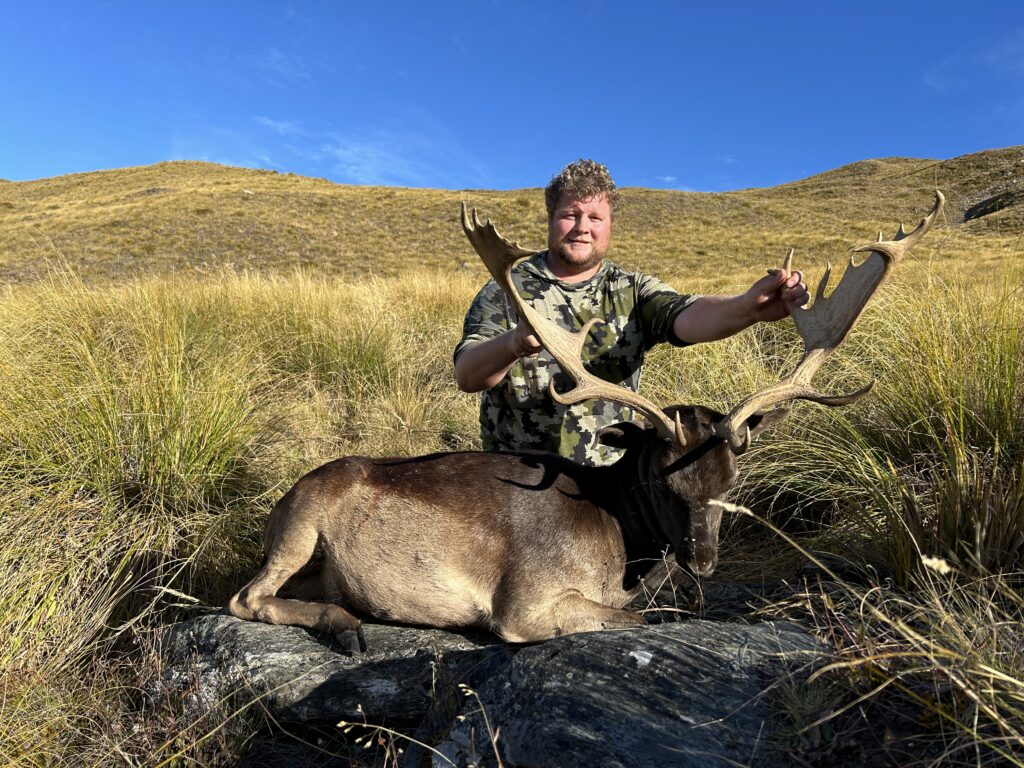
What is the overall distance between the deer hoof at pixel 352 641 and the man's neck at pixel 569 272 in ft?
10.1

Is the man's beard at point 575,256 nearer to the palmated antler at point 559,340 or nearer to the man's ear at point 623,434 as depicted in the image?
the palmated antler at point 559,340

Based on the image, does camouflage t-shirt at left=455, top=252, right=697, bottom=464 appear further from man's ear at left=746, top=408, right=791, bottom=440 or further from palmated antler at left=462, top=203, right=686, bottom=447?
man's ear at left=746, top=408, right=791, bottom=440

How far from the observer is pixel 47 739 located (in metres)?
3.20

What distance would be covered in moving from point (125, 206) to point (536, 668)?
43.8 meters

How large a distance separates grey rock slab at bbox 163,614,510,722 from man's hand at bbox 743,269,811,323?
2388mm

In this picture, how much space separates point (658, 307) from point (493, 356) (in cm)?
159

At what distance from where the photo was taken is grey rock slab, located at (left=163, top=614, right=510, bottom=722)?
10.5ft

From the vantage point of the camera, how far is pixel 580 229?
205 inches

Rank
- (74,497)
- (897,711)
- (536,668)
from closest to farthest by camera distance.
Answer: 1. (897,711)
2. (536,668)
3. (74,497)

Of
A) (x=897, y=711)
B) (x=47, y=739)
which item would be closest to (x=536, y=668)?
(x=897, y=711)

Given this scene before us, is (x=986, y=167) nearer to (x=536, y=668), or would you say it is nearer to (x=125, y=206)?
(x=125, y=206)

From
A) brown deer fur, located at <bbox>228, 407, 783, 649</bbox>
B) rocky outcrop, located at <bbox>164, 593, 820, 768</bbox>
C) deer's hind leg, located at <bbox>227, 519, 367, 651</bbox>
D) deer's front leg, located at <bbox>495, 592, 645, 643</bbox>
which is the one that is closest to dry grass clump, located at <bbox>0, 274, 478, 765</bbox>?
rocky outcrop, located at <bbox>164, 593, 820, 768</bbox>

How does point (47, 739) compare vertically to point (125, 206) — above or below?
below

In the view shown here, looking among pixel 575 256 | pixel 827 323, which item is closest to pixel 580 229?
pixel 575 256
